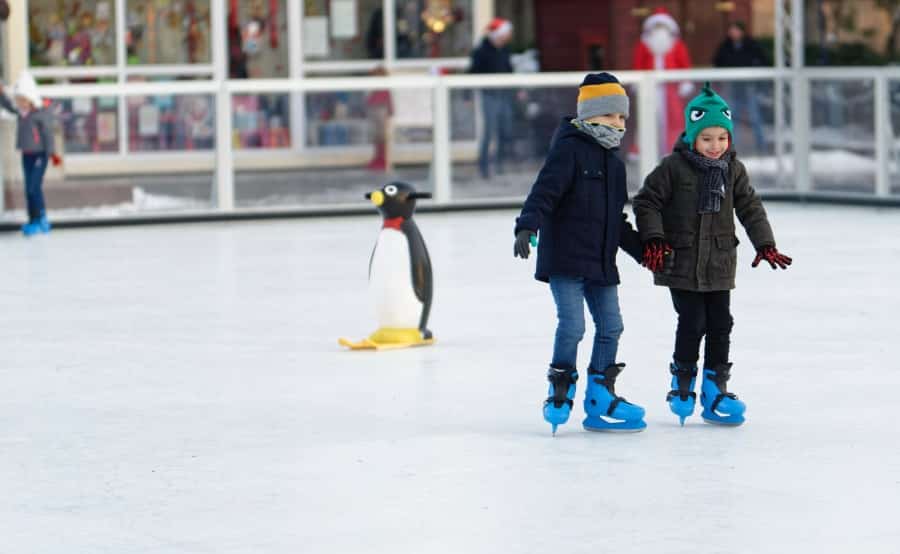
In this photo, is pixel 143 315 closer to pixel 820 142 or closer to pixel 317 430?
pixel 317 430

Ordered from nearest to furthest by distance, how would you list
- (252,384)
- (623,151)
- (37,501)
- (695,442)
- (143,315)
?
(37,501) → (695,442) → (252,384) → (143,315) → (623,151)

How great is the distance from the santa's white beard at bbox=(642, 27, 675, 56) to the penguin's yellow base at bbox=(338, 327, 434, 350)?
427 inches

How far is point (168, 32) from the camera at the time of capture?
22.8 m

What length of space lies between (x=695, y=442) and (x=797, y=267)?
6.60 meters

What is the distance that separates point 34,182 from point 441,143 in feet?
12.5

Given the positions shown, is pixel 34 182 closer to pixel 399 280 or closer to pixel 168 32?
pixel 168 32

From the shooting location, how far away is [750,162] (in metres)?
19.7

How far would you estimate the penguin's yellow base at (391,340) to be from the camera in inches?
404

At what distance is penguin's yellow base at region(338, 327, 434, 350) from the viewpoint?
10273 mm

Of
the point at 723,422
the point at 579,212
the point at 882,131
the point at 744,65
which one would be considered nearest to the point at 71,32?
the point at 744,65

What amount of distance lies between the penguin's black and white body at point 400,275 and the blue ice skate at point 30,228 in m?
7.28

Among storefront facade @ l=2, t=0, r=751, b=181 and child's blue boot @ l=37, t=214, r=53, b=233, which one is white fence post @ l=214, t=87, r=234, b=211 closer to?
child's blue boot @ l=37, t=214, r=53, b=233

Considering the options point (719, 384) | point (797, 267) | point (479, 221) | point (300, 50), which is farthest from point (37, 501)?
point (300, 50)

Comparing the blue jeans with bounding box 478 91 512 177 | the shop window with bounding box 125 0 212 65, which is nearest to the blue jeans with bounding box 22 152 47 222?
the blue jeans with bounding box 478 91 512 177
